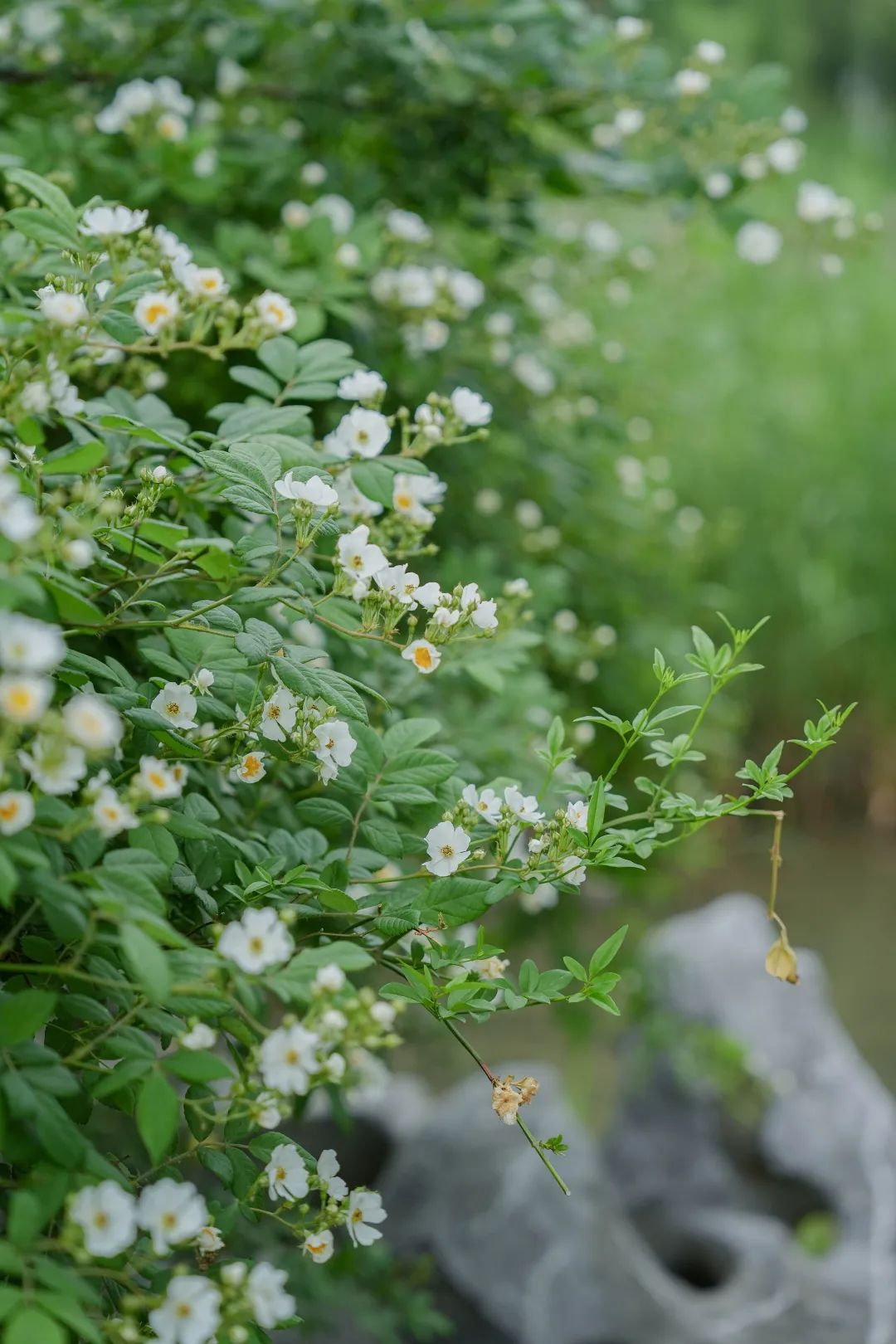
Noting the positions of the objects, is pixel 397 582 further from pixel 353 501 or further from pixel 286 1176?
pixel 286 1176

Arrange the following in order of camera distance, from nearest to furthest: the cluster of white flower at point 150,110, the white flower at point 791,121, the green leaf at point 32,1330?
the green leaf at point 32,1330, the cluster of white flower at point 150,110, the white flower at point 791,121

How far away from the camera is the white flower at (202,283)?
94 centimetres

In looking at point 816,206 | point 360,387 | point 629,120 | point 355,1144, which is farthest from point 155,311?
point 355,1144

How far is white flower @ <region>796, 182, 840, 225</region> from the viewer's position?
162cm

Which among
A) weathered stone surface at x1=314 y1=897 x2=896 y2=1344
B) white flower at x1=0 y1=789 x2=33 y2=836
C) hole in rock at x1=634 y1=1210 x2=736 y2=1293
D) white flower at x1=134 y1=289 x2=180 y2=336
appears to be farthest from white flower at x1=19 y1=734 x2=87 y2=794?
hole in rock at x1=634 y1=1210 x2=736 y2=1293

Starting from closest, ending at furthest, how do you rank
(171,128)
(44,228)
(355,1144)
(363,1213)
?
(363,1213) → (44,228) → (171,128) → (355,1144)

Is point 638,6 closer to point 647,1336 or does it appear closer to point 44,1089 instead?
point 44,1089

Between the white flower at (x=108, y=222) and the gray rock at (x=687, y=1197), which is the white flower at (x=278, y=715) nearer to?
the white flower at (x=108, y=222)

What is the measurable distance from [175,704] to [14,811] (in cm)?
22

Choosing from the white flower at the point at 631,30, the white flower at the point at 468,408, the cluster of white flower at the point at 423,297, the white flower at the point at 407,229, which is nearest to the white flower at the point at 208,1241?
the white flower at the point at 468,408

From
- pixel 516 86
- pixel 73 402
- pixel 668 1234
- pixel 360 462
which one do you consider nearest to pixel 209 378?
pixel 516 86

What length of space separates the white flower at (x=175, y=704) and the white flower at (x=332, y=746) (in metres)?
→ 0.08

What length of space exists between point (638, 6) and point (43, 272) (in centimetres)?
102

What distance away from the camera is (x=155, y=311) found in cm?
92
